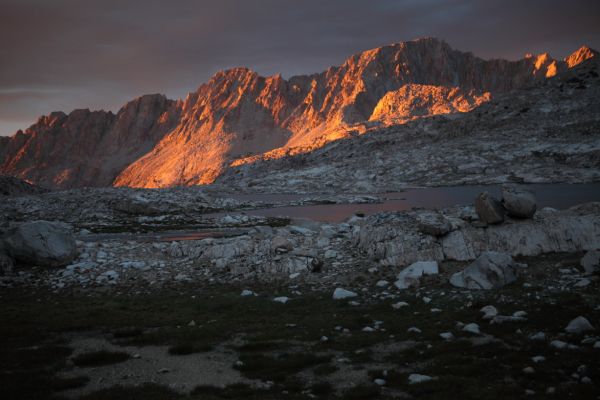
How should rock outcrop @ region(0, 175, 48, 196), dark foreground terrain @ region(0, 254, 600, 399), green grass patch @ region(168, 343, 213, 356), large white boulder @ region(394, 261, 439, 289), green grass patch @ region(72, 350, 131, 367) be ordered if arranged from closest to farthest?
1. dark foreground terrain @ region(0, 254, 600, 399)
2. green grass patch @ region(72, 350, 131, 367)
3. green grass patch @ region(168, 343, 213, 356)
4. large white boulder @ region(394, 261, 439, 289)
5. rock outcrop @ region(0, 175, 48, 196)

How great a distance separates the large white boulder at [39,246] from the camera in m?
31.4

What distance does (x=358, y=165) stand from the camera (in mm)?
185000

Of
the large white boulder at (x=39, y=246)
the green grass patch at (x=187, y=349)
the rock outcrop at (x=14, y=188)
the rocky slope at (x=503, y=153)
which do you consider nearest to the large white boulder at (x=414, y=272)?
the green grass patch at (x=187, y=349)

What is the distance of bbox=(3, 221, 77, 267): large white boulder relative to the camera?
103ft

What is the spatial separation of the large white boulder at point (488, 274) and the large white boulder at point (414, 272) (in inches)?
60.6

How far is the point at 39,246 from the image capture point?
31609 mm

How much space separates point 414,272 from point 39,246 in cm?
2622

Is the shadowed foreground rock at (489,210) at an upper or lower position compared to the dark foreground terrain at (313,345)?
upper

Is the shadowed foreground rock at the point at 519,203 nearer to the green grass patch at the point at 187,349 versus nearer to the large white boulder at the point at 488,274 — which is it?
the large white boulder at the point at 488,274

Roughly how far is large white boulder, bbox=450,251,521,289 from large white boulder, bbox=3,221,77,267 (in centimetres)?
2687

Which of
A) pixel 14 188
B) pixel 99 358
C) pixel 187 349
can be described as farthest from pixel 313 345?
pixel 14 188

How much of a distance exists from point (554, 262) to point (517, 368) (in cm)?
1369

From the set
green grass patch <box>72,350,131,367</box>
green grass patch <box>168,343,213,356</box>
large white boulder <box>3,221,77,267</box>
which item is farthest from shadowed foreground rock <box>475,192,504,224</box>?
large white boulder <box>3,221,77,267</box>

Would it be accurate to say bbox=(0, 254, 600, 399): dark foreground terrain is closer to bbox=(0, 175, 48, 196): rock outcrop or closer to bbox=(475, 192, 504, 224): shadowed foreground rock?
bbox=(475, 192, 504, 224): shadowed foreground rock
